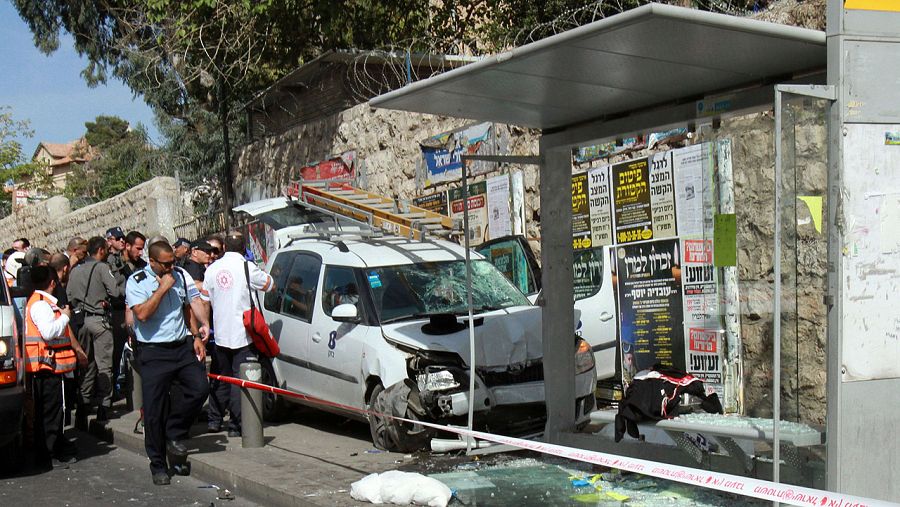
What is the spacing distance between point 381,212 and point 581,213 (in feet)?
7.14

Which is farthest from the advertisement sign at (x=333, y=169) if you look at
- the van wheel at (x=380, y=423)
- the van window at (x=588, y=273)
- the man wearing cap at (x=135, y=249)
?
the van wheel at (x=380, y=423)

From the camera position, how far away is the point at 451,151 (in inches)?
512

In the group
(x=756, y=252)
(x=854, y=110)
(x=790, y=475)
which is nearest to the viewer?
(x=854, y=110)

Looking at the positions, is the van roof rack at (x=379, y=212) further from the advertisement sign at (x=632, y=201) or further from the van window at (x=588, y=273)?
the advertisement sign at (x=632, y=201)

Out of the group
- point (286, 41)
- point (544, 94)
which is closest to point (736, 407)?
point (544, 94)

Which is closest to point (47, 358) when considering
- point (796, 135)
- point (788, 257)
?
point (788, 257)

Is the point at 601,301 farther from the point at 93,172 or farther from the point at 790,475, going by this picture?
the point at 93,172

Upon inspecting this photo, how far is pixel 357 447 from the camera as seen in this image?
344 inches

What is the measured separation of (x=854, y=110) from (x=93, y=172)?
5356cm

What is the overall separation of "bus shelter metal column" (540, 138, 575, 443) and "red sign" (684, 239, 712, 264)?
1.51 metres

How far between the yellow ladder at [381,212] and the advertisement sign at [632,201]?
1.72 m

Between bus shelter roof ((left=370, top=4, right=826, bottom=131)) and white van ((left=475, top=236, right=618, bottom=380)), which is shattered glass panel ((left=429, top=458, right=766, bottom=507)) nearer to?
white van ((left=475, top=236, right=618, bottom=380))

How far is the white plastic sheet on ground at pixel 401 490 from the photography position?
248 inches

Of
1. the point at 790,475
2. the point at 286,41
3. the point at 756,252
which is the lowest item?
the point at 790,475
